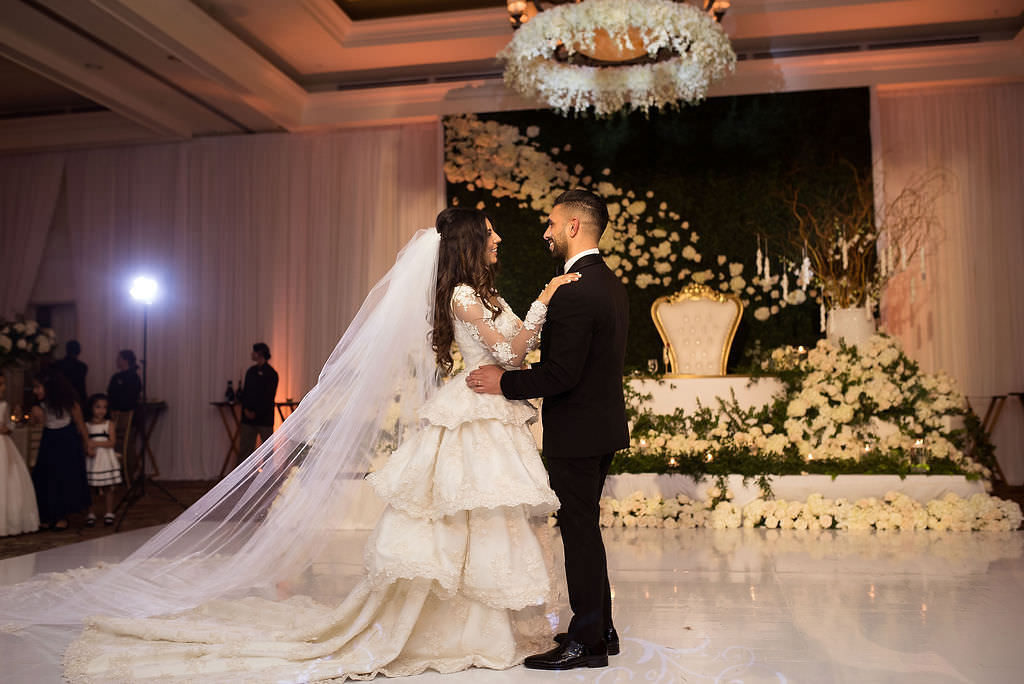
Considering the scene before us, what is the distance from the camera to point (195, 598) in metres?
4.06

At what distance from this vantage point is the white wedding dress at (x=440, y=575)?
3369 mm

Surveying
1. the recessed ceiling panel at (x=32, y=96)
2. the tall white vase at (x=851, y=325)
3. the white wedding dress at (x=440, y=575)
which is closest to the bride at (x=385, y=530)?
the white wedding dress at (x=440, y=575)

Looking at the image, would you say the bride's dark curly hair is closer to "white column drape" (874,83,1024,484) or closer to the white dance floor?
the white dance floor

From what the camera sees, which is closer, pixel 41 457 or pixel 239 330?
pixel 41 457

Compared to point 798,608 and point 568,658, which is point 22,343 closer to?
point 568,658

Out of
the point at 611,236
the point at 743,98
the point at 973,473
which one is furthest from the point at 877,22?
the point at 973,473

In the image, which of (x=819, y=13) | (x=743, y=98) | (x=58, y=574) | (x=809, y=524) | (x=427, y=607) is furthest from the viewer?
(x=743, y=98)

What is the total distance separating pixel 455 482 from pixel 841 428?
502 centimetres

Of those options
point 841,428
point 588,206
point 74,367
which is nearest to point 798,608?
point 588,206

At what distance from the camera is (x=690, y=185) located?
10742 millimetres

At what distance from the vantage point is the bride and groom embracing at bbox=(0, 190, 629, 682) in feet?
11.1

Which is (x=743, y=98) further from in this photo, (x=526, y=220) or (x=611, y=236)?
(x=526, y=220)

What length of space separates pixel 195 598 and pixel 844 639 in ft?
9.39

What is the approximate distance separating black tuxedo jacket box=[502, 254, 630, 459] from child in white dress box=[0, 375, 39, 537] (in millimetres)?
5605
